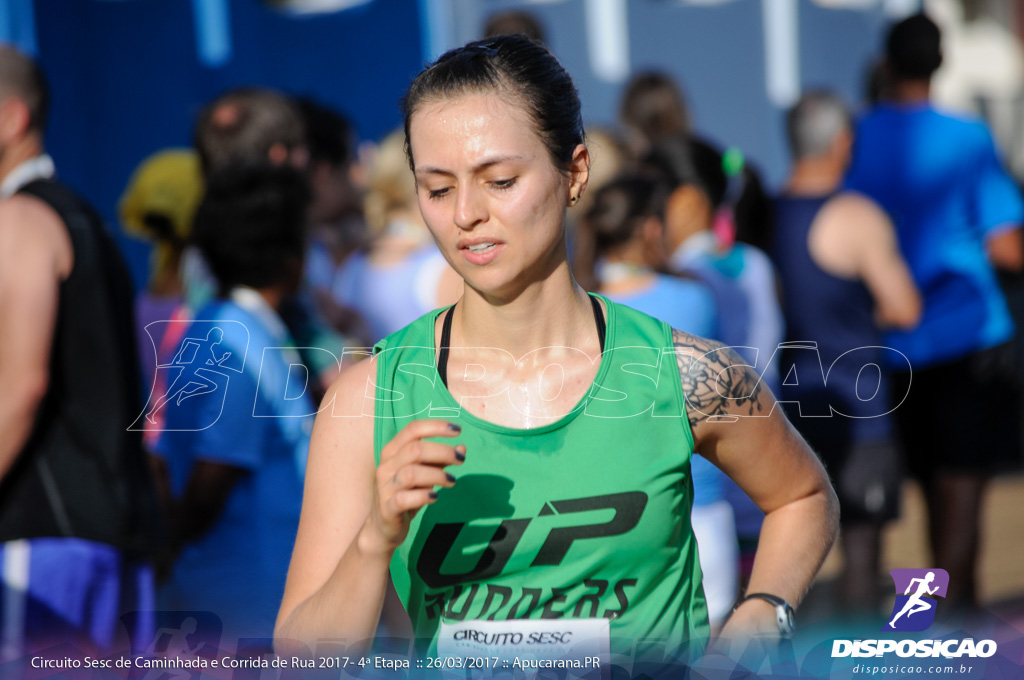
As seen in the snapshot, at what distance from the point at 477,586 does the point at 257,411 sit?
1.14m

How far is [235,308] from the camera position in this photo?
268cm

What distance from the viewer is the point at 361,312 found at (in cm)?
407

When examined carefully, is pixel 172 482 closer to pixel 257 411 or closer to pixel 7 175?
pixel 257 411

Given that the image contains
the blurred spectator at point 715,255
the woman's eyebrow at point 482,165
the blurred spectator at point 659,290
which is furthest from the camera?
the blurred spectator at point 715,255

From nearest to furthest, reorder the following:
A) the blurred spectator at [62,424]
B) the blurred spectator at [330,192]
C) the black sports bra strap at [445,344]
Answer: the black sports bra strap at [445,344] < the blurred spectator at [62,424] < the blurred spectator at [330,192]

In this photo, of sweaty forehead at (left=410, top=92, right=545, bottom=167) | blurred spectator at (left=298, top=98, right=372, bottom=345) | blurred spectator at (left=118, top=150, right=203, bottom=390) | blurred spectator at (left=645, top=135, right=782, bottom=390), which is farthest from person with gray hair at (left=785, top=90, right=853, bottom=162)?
sweaty forehead at (left=410, top=92, right=545, bottom=167)

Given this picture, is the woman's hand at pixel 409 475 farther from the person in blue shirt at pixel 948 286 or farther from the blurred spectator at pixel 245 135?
the person in blue shirt at pixel 948 286

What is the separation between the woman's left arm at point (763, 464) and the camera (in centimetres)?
170

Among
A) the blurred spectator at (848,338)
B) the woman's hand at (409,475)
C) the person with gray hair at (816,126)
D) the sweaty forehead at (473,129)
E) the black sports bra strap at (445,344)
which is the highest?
the sweaty forehead at (473,129)

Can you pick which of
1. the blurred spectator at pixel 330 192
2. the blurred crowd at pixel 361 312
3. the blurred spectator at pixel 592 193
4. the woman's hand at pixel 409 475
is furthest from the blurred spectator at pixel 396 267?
the woman's hand at pixel 409 475

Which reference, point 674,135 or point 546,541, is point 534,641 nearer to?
point 546,541

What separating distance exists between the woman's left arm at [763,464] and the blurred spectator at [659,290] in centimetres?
117

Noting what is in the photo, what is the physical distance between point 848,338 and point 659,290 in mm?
945

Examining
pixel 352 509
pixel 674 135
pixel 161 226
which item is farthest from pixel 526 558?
pixel 674 135
